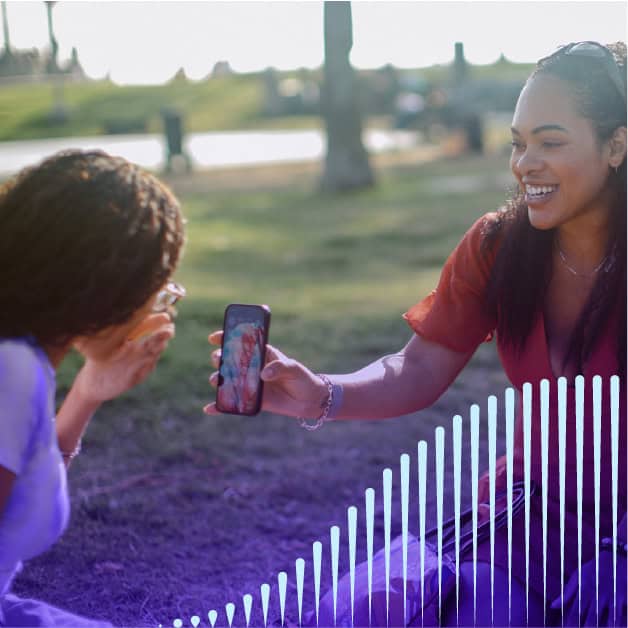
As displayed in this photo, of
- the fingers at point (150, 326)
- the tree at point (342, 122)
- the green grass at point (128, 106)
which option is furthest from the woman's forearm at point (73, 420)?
the green grass at point (128, 106)

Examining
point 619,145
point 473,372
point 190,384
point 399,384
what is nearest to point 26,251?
point 399,384

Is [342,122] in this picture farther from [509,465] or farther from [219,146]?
[509,465]

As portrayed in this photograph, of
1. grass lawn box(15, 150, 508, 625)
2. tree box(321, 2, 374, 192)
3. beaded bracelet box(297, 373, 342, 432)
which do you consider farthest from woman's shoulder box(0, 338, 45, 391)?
tree box(321, 2, 374, 192)

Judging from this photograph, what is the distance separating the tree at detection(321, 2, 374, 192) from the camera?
14445mm

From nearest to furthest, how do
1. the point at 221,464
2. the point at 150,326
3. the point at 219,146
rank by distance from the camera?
the point at 150,326, the point at 221,464, the point at 219,146

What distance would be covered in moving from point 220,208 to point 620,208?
1165 centimetres

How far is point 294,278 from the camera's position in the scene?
29.6 ft

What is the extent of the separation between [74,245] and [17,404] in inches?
11.9

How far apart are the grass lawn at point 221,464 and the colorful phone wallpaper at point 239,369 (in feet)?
2.48

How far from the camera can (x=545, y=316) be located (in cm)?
276

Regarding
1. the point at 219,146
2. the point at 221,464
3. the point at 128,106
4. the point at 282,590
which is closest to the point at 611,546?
the point at 282,590

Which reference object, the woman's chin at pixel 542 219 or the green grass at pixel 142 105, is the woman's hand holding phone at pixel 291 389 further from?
the green grass at pixel 142 105

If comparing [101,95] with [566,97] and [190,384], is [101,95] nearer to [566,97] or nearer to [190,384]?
[190,384]

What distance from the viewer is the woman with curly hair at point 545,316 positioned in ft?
8.30
